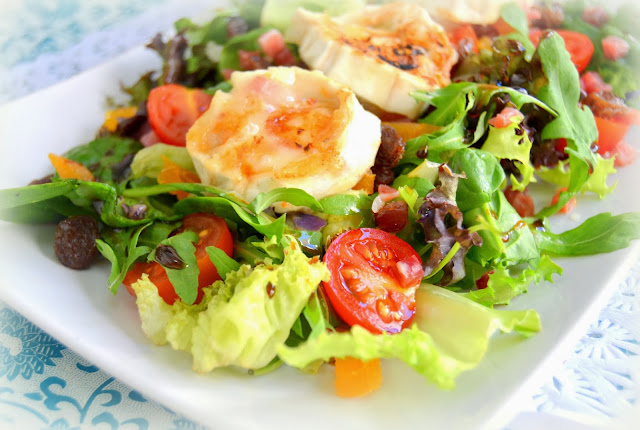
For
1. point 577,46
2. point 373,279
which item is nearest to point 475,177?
point 373,279

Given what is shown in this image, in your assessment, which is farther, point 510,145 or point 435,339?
point 510,145

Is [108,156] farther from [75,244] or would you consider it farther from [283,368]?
[283,368]

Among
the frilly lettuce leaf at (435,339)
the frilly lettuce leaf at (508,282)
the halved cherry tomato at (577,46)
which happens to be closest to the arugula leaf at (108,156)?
the frilly lettuce leaf at (435,339)

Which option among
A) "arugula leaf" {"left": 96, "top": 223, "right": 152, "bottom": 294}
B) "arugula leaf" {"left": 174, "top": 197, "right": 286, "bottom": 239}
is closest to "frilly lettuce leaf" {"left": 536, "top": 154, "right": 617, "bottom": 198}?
"arugula leaf" {"left": 174, "top": 197, "right": 286, "bottom": 239}

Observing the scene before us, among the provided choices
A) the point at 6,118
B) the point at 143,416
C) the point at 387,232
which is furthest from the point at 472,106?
the point at 6,118

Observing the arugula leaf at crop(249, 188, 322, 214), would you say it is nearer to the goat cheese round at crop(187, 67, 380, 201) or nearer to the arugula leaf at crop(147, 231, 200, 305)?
the goat cheese round at crop(187, 67, 380, 201)

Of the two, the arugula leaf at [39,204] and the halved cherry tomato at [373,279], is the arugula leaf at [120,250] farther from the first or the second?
the halved cherry tomato at [373,279]
